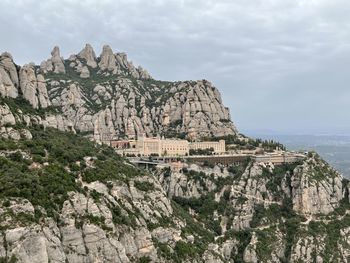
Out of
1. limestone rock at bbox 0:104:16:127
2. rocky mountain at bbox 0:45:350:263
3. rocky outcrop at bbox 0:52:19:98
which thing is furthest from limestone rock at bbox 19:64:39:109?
limestone rock at bbox 0:104:16:127

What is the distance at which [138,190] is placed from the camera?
279 feet

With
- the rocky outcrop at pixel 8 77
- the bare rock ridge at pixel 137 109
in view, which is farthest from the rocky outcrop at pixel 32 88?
the bare rock ridge at pixel 137 109

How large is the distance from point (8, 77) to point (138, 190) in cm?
3554

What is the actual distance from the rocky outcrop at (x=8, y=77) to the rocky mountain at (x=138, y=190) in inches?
10.6

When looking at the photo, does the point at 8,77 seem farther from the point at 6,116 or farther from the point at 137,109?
the point at 137,109

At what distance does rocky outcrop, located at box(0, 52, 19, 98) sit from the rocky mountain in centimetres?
27

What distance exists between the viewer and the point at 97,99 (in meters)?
182

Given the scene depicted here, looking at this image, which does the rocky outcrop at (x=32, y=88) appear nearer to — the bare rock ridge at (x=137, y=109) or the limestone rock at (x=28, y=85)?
the limestone rock at (x=28, y=85)

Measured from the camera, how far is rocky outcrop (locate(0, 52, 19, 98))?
95.3 metres

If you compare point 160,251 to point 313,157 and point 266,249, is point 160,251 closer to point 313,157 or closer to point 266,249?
point 266,249

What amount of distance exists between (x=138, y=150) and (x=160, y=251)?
262 ft

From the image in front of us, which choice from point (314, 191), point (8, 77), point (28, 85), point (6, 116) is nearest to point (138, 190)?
point (6, 116)

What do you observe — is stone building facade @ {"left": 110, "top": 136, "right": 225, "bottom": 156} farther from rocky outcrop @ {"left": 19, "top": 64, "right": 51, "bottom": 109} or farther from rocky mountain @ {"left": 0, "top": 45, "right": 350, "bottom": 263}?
rocky outcrop @ {"left": 19, "top": 64, "right": 51, "bottom": 109}

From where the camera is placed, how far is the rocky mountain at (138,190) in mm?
63781
